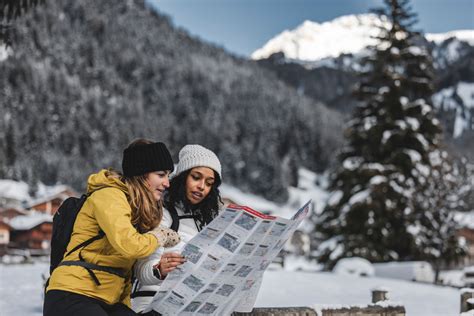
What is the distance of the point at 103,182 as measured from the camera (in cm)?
315

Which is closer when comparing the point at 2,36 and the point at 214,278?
the point at 214,278

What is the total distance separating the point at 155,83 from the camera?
16338cm

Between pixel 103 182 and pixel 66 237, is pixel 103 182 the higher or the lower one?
the higher one

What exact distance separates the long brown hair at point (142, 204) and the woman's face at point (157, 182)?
0.06ft

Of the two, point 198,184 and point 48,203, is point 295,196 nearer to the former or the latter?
point 48,203

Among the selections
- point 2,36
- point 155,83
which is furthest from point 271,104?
point 2,36

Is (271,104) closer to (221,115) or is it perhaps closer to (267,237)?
(221,115)

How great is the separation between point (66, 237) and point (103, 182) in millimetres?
300

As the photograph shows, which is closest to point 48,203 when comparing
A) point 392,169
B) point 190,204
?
point 392,169

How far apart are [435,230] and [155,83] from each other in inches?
5695

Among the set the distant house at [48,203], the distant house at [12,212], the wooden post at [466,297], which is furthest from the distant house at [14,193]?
the wooden post at [466,297]

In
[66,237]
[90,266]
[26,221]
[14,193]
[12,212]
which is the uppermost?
[66,237]

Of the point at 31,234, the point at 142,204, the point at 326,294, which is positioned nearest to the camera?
the point at 142,204

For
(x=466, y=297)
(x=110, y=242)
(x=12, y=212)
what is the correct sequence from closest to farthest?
(x=110, y=242) < (x=466, y=297) < (x=12, y=212)
